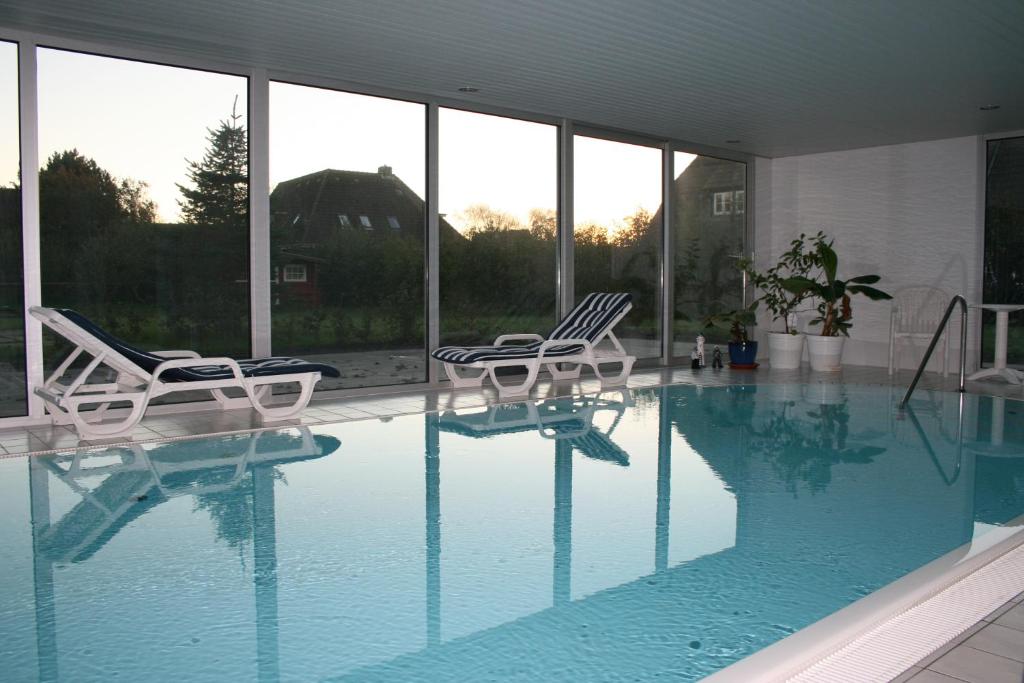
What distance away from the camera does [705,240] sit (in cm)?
1155

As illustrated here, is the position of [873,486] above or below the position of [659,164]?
below

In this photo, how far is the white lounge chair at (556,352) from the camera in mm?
8008

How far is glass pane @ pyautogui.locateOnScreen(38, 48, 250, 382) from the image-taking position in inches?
260

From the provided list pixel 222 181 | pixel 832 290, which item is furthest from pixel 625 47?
pixel 832 290

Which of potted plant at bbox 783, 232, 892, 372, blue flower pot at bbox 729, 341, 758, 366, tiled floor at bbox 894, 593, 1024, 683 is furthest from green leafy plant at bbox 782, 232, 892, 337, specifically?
tiled floor at bbox 894, 593, 1024, 683

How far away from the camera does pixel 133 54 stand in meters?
6.83

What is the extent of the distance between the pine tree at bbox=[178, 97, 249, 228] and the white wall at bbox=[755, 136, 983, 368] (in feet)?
24.0

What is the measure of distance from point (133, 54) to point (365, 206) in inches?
90.6

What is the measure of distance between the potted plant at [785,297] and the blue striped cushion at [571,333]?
2.68 meters

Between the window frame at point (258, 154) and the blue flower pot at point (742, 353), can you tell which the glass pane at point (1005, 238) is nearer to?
the blue flower pot at point (742, 353)

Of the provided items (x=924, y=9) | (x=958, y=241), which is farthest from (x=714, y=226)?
(x=924, y=9)

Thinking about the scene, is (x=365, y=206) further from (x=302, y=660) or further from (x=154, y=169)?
(x=302, y=660)

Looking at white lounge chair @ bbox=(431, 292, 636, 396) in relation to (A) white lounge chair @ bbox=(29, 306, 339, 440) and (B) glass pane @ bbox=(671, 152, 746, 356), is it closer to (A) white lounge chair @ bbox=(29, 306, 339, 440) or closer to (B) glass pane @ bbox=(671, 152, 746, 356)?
(A) white lounge chair @ bbox=(29, 306, 339, 440)

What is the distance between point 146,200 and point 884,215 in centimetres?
877
